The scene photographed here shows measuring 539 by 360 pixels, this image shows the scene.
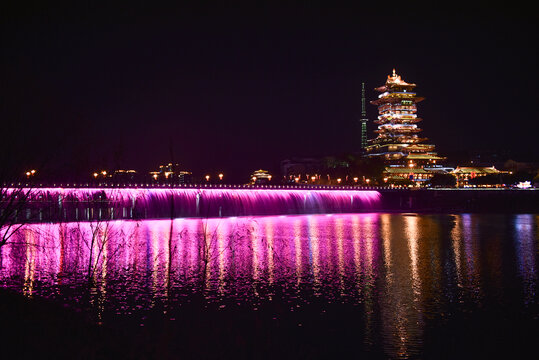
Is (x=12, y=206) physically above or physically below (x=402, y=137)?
below

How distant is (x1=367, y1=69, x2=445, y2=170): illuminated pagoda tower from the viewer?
429 ft

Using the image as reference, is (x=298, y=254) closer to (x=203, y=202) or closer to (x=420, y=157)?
(x=203, y=202)

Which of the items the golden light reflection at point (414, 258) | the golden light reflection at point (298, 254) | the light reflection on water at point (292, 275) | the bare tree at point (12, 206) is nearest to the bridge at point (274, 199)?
the golden light reflection at point (298, 254)

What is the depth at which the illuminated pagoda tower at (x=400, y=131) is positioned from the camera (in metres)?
131

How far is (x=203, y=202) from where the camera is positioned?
83.4 m

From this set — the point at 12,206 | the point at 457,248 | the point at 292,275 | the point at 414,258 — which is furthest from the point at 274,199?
the point at 12,206

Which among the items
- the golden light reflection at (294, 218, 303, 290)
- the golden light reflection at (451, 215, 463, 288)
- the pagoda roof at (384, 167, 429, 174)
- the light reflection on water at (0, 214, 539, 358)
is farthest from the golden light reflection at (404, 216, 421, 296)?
the pagoda roof at (384, 167, 429, 174)

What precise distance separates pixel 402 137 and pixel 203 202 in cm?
6814

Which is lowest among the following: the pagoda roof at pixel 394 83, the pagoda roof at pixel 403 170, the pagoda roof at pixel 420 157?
the pagoda roof at pixel 403 170

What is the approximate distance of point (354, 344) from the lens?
15.3 meters

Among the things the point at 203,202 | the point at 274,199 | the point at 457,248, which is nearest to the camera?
the point at 457,248

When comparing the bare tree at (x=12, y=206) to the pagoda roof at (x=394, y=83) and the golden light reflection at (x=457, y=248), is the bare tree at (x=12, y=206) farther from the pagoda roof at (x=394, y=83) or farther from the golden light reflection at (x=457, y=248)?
the pagoda roof at (x=394, y=83)

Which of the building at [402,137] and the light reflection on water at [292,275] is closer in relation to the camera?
the light reflection on water at [292,275]

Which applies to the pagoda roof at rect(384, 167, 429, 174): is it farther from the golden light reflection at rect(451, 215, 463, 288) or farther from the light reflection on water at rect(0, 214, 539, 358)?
the light reflection on water at rect(0, 214, 539, 358)
